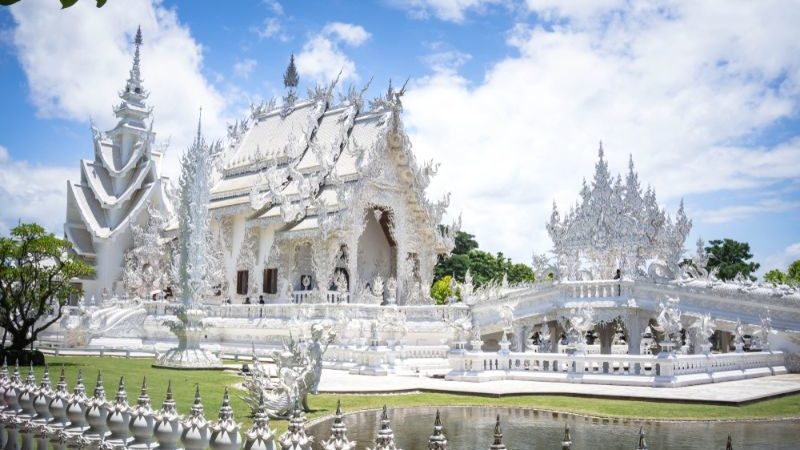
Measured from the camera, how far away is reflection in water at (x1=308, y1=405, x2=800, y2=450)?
8336 millimetres

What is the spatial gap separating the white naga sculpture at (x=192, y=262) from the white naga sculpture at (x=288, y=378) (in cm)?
779

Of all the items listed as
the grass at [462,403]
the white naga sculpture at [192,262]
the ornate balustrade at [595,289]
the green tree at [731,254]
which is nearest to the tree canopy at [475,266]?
the green tree at [731,254]

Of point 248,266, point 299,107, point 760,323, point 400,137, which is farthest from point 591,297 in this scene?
point 299,107

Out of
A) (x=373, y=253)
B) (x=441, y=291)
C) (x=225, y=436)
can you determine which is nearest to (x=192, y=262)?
(x=373, y=253)

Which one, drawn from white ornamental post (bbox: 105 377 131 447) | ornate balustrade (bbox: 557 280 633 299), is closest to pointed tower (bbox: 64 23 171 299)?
ornate balustrade (bbox: 557 280 633 299)

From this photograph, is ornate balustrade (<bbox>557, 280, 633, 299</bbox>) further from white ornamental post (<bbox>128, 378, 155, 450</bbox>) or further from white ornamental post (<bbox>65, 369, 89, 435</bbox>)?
white ornamental post (<bbox>128, 378, 155, 450</bbox>)

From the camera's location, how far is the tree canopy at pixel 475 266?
171 ft

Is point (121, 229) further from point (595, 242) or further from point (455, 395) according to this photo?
point (455, 395)

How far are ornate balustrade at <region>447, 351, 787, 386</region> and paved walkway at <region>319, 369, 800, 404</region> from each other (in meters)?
0.31

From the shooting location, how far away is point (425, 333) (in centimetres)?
2317

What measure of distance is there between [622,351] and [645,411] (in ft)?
58.4

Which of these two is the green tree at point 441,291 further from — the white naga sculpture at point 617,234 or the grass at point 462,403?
the grass at point 462,403

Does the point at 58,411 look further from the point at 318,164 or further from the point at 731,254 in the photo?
the point at 731,254

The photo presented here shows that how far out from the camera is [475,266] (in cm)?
5284
